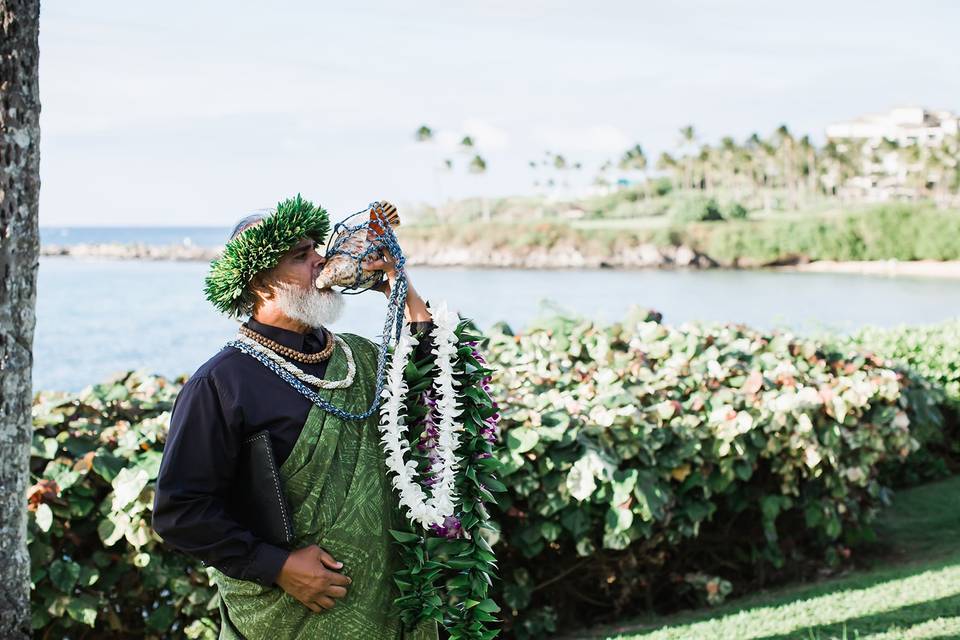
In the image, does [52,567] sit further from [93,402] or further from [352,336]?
[352,336]

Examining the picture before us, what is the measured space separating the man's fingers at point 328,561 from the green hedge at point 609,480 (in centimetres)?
185

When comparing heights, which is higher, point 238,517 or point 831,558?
point 238,517

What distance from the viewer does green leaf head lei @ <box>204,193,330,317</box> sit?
2830mm

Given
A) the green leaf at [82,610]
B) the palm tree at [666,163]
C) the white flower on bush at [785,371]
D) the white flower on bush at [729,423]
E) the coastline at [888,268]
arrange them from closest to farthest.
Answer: the green leaf at [82,610], the white flower on bush at [729,423], the white flower on bush at [785,371], the coastline at [888,268], the palm tree at [666,163]

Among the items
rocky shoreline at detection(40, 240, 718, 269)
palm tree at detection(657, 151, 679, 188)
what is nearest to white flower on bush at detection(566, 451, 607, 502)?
rocky shoreline at detection(40, 240, 718, 269)

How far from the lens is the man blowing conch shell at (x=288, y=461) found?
2.66m

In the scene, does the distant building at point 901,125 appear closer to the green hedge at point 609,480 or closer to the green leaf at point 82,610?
the green hedge at point 609,480

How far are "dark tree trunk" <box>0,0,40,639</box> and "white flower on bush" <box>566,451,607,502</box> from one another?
8.52 ft

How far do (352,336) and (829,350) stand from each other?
5.04 metres

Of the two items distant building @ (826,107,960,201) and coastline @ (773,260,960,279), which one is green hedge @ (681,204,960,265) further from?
distant building @ (826,107,960,201)

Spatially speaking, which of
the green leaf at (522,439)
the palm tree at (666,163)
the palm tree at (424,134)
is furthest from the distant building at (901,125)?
the green leaf at (522,439)

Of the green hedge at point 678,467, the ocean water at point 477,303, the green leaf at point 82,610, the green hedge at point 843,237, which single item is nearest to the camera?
the green leaf at point 82,610

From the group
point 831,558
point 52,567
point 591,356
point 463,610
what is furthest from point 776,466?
point 52,567

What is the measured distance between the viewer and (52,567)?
433cm
